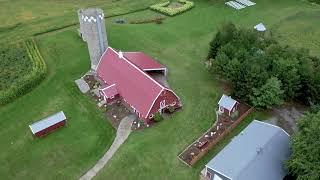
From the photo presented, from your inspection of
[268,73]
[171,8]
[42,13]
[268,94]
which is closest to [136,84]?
[268,94]

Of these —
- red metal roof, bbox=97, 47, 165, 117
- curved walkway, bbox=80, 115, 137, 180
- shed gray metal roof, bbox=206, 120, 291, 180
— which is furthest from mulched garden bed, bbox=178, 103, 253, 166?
curved walkway, bbox=80, 115, 137, 180

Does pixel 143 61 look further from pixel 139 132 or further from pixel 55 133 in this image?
pixel 55 133

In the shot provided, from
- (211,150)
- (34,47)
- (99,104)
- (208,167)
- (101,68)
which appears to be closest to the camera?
(208,167)

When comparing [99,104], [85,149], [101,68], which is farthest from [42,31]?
[85,149]

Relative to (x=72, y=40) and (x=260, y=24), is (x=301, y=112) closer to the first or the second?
(x=260, y=24)

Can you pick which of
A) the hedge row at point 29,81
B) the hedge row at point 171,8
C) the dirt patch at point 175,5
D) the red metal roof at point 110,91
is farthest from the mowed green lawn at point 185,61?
the hedge row at point 29,81
